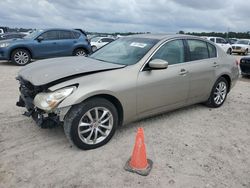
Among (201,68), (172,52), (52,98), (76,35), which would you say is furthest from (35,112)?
(76,35)

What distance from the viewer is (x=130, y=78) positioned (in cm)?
384

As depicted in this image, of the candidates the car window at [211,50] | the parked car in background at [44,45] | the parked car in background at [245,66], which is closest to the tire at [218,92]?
the car window at [211,50]

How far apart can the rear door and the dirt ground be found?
0.51 m

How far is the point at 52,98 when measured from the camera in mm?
3270

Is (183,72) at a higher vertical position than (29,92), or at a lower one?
higher

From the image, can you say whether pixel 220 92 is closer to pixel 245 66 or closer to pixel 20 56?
pixel 245 66

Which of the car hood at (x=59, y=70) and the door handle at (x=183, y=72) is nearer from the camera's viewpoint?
the car hood at (x=59, y=70)

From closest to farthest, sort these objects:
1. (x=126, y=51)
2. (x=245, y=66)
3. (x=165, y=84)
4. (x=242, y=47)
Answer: (x=165, y=84)
(x=126, y=51)
(x=245, y=66)
(x=242, y=47)

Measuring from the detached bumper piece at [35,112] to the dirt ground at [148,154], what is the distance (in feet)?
1.40

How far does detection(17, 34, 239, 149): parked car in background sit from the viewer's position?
3.36m

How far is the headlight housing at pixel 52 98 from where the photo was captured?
325 centimetres

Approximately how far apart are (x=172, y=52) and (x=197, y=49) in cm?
82

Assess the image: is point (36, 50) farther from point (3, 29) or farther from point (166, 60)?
point (3, 29)

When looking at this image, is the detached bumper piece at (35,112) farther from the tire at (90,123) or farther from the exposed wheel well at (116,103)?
the exposed wheel well at (116,103)
